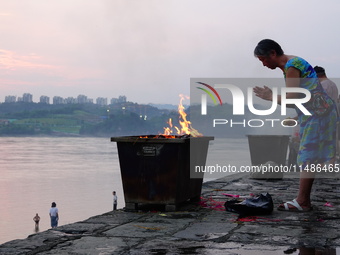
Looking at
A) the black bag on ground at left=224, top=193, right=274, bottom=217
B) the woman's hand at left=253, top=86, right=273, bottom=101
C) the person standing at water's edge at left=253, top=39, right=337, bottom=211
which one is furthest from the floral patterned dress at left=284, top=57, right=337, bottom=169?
the black bag on ground at left=224, top=193, right=274, bottom=217

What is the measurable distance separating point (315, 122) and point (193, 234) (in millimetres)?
2255

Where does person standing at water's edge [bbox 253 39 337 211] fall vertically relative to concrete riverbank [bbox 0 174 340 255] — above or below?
above

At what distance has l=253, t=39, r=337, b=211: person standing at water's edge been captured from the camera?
6.64m

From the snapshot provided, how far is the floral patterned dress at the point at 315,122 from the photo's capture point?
668cm

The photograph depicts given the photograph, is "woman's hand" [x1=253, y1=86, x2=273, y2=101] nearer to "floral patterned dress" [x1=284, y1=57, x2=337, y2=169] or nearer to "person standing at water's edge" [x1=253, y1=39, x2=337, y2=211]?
"person standing at water's edge" [x1=253, y1=39, x2=337, y2=211]

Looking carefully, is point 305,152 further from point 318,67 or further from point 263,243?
point 318,67

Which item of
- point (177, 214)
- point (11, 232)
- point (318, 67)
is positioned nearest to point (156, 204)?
point (177, 214)

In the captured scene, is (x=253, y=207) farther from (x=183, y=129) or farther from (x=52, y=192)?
(x=52, y=192)

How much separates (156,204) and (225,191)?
2.71 meters

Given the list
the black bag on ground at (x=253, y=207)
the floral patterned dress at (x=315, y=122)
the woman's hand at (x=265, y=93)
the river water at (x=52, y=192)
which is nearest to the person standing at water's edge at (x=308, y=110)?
the floral patterned dress at (x=315, y=122)

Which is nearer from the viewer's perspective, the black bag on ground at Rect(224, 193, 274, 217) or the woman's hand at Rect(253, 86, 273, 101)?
the woman's hand at Rect(253, 86, 273, 101)

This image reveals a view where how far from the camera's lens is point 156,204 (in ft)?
23.1

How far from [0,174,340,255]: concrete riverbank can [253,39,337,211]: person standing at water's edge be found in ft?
2.11

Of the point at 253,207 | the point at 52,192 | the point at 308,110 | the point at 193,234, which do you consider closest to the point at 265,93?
the point at 308,110
